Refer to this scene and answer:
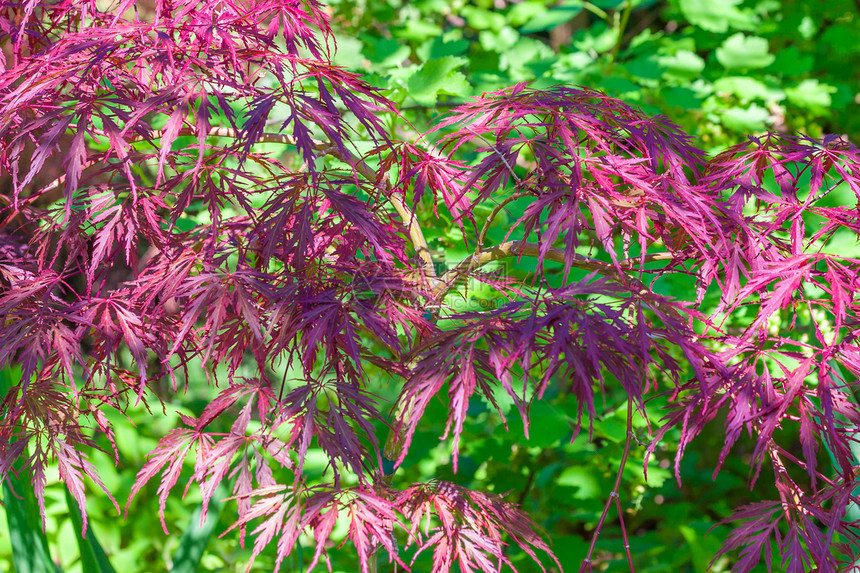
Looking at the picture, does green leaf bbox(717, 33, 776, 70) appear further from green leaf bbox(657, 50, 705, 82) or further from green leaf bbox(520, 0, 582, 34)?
green leaf bbox(520, 0, 582, 34)

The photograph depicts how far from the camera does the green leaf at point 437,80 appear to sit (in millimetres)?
1391

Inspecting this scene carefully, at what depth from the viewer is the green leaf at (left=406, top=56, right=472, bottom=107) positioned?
1.39 m

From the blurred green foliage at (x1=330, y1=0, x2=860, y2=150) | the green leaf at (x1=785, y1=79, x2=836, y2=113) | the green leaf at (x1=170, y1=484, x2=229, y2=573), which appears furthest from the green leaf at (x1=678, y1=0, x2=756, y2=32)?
the green leaf at (x1=170, y1=484, x2=229, y2=573)

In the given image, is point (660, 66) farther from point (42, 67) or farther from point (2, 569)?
point (2, 569)

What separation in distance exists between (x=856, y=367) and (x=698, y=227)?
0.82 ft

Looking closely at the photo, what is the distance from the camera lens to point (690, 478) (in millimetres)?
2510

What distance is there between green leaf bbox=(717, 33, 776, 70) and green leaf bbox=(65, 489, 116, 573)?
6.57 feet

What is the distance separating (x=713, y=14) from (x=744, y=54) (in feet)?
0.53

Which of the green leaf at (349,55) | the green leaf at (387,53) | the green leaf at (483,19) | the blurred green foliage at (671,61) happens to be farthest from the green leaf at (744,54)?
the green leaf at (349,55)

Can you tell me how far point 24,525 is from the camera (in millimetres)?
1150

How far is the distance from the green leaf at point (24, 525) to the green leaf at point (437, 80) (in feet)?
3.04

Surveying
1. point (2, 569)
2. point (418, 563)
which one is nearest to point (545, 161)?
point (418, 563)

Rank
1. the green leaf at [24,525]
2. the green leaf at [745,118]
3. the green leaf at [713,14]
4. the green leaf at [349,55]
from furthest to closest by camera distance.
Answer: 1. the green leaf at [349,55]
2. the green leaf at [713,14]
3. the green leaf at [745,118]
4. the green leaf at [24,525]

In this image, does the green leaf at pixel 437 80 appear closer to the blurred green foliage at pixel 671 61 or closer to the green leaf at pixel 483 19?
the blurred green foliage at pixel 671 61
